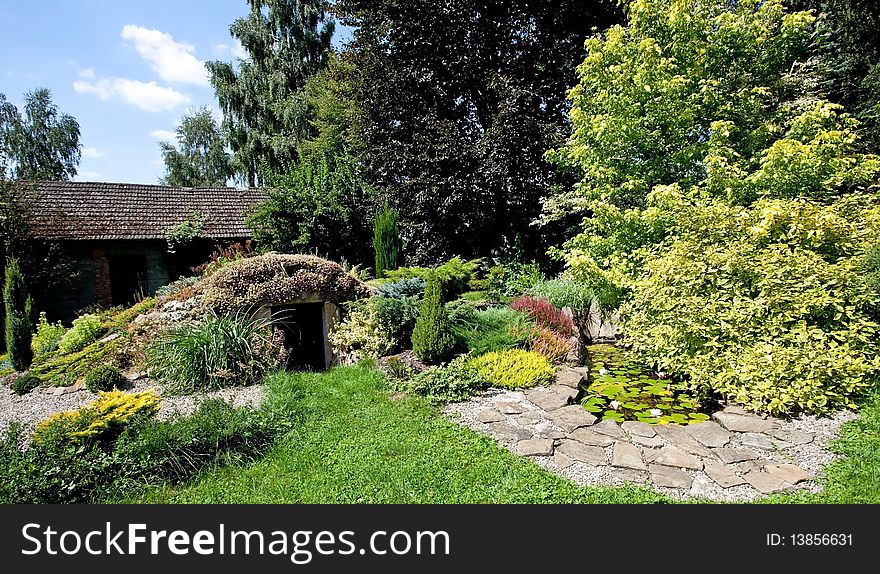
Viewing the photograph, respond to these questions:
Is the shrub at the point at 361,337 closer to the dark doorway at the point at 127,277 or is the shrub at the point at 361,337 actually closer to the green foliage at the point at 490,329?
the green foliage at the point at 490,329

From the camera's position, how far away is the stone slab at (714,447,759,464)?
399cm

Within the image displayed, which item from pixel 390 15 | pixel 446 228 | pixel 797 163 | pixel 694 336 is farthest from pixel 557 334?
pixel 390 15

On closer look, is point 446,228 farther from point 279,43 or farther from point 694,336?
point 279,43

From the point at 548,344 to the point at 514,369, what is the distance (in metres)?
1.08

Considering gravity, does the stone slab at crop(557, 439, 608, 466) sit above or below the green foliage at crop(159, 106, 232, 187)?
below

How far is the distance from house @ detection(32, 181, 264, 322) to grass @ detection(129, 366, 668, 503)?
32.4 feet

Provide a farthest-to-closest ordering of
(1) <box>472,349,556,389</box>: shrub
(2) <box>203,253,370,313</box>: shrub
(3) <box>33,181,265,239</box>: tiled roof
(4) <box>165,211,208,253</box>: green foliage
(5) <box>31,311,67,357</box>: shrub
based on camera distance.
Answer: (4) <box>165,211,208,253</box>: green foliage
(3) <box>33,181,265,239</box>: tiled roof
(5) <box>31,311,67,357</box>: shrub
(2) <box>203,253,370,313</box>: shrub
(1) <box>472,349,556,389</box>: shrub

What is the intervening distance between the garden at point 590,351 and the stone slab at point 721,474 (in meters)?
Result: 0.02

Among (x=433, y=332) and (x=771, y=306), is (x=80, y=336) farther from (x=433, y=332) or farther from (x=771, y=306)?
(x=771, y=306)

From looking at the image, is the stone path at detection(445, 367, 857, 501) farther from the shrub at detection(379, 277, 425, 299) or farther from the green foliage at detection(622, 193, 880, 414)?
the shrub at detection(379, 277, 425, 299)

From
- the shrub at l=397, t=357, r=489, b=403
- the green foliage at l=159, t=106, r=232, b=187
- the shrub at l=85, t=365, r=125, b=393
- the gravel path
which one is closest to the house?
the gravel path

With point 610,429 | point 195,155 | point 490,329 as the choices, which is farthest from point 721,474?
point 195,155

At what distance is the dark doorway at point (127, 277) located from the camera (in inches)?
516

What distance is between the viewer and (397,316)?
7020mm
